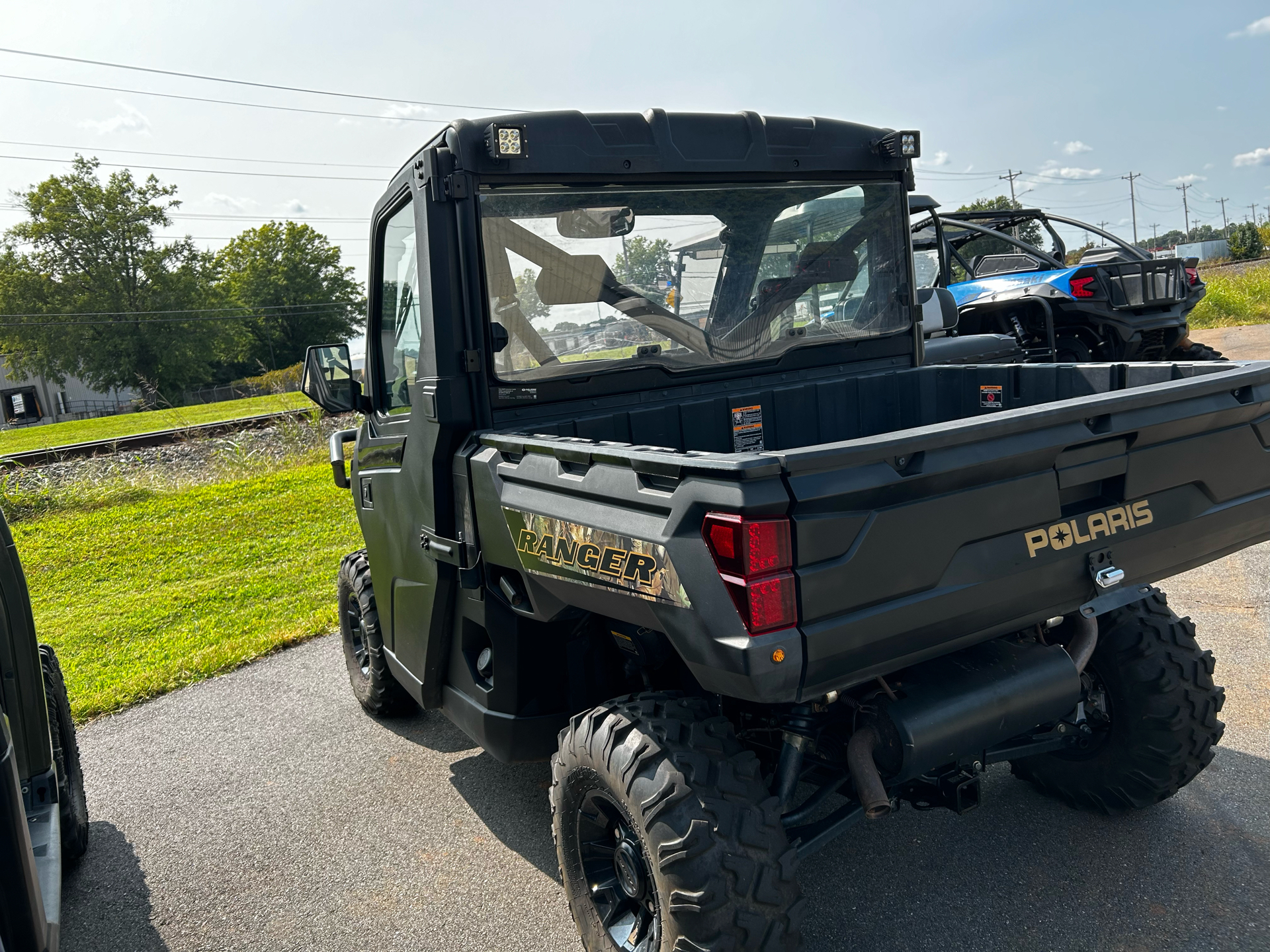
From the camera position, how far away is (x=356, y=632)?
185 inches

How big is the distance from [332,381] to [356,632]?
1.44m

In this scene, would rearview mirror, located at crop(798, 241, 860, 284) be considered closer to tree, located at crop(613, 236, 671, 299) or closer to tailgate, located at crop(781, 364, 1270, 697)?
tree, located at crop(613, 236, 671, 299)

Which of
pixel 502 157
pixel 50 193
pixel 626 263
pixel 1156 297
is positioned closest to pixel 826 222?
pixel 626 263

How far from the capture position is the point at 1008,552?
2.22m

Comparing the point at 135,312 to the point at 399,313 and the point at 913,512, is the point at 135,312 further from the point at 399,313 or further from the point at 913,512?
the point at 913,512

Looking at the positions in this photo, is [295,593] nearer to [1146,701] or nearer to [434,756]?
[434,756]

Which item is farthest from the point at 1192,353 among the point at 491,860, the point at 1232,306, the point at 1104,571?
the point at 1232,306

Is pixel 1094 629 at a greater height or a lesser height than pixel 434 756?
greater

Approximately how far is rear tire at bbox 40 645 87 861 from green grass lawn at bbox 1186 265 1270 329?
69.4 ft

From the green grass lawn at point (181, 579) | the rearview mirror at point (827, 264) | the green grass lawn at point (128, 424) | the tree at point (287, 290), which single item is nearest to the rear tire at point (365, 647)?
the green grass lawn at point (181, 579)

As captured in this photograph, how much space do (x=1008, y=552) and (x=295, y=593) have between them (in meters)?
6.20

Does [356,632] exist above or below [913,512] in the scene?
below

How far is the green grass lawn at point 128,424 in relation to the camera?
2442 cm

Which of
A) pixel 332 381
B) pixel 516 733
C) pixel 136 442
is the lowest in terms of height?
pixel 516 733
